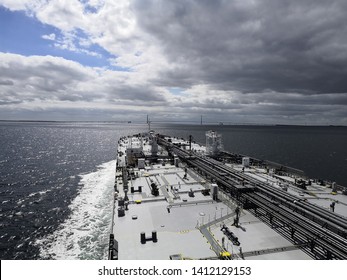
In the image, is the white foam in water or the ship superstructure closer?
the ship superstructure

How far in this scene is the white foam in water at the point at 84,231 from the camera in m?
37.4

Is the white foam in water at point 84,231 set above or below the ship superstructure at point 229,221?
below

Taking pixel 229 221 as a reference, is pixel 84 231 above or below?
below

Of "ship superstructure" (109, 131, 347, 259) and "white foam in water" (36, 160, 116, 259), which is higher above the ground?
"ship superstructure" (109, 131, 347, 259)

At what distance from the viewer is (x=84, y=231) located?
1737 inches

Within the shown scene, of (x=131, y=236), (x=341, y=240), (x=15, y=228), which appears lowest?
(x=15, y=228)

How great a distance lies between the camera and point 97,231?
144ft

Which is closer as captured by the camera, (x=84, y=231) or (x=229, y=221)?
(x=229, y=221)

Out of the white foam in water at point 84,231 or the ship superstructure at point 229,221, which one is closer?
the ship superstructure at point 229,221

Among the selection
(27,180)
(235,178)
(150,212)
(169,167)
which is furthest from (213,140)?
(27,180)

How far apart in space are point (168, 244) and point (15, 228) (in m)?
37.0

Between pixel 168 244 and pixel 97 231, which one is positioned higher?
pixel 168 244

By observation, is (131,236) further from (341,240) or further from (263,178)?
(263,178)

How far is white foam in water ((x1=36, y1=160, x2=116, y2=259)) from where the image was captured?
37.4m
